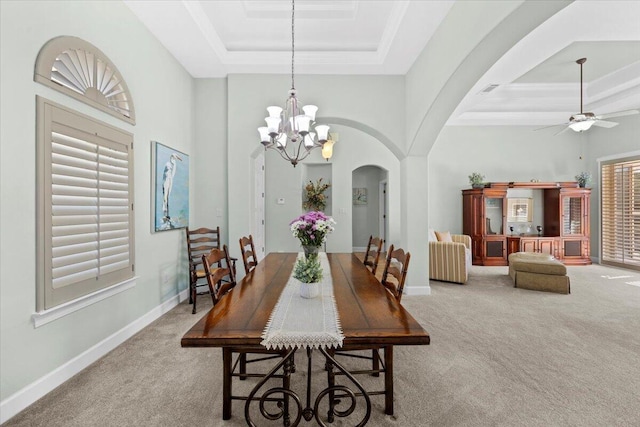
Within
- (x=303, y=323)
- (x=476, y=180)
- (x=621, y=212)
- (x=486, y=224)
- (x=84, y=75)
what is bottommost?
(x=303, y=323)

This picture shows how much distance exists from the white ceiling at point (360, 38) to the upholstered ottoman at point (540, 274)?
2842 millimetres

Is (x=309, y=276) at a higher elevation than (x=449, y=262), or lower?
higher

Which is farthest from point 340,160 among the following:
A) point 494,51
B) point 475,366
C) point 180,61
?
point 475,366

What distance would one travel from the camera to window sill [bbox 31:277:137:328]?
190 cm

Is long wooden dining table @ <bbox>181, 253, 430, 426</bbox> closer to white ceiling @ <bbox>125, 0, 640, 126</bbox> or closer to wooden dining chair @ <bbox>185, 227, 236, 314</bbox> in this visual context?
wooden dining chair @ <bbox>185, 227, 236, 314</bbox>

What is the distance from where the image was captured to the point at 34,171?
6.14ft

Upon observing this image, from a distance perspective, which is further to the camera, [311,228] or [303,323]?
[311,228]

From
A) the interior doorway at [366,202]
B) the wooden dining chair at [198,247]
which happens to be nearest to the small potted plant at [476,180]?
the interior doorway at [366,202]

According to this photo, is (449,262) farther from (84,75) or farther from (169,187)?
(84,75)

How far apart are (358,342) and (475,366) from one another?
1623 millimetres

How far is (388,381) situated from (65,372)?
228 centimetres

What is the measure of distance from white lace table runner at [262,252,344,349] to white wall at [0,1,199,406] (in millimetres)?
1643

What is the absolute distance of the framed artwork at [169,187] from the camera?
322 centimetres

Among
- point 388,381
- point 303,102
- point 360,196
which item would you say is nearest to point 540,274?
point 388,381
